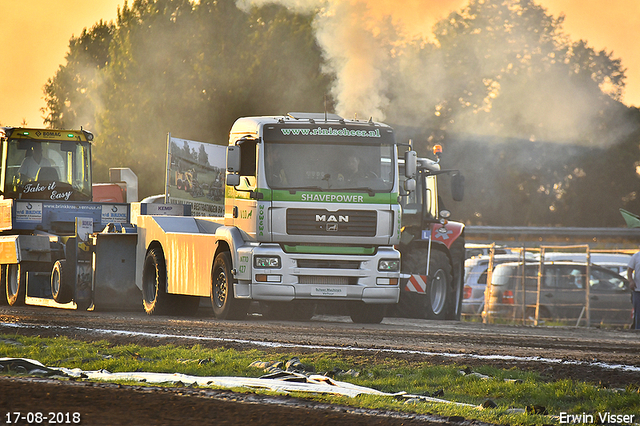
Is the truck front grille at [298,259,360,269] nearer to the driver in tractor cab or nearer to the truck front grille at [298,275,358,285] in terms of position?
the truck front grille at [298,275,358,285]

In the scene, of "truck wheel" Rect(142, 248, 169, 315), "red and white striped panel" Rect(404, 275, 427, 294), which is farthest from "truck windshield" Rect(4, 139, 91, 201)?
"red and white striped panel" Rect(404, 275, 427, 294)

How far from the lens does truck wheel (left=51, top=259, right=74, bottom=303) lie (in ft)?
60.7

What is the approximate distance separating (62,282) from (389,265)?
6354 millimetres

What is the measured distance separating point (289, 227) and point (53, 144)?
8662 millimetres

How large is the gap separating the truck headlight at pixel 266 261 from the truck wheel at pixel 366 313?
2.44m

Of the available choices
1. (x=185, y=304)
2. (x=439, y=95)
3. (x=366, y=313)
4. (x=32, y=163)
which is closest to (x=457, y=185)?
(x=366, y=313)

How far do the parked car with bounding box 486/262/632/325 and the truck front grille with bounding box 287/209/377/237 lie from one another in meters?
8.73

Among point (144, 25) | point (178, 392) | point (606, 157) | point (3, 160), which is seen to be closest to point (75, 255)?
point (3, 160)

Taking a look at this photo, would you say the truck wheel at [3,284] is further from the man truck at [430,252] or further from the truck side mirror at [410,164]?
the truck side mirror at [410,164]

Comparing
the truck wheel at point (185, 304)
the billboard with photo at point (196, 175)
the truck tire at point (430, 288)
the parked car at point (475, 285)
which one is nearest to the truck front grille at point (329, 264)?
the truck wheel at point (185, 304)

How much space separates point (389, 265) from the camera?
15.6m

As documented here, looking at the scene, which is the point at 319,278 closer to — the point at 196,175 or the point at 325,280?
the point at 325,280

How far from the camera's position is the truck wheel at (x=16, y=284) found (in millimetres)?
19859

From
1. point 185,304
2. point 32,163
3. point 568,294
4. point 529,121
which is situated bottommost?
point 185,304
